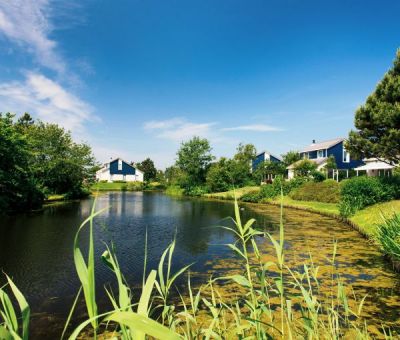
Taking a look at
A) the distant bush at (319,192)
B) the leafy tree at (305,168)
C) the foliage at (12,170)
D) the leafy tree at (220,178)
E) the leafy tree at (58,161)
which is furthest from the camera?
the leafy tree at (220,178)

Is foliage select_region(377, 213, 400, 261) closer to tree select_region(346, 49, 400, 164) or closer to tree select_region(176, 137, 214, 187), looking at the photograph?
tree select_region(346, 49, 400, 164)

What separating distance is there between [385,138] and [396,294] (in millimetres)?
18273

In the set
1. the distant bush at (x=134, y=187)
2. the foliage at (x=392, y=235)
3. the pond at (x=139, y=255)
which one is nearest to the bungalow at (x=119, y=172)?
the distant bush at (x=134, y=187)

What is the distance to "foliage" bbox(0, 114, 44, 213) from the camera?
2267cm

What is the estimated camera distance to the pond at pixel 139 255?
8.57 meters

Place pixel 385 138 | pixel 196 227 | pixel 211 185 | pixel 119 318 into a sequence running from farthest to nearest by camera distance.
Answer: pixel 211 185
pixel 385 138
pixel 196 227
pixel 119 318

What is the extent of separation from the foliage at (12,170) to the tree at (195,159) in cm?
4137

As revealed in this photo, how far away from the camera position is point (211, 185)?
2304 inches

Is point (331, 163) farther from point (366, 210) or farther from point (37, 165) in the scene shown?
point (37, 165)

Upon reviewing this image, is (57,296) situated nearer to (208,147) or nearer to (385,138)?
(385,138)

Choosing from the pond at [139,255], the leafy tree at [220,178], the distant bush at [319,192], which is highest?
the leafy tree at [220,178]

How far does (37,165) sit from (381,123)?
3632 centimetres

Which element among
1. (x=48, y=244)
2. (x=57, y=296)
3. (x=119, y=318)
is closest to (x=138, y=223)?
(x=48, y=244)

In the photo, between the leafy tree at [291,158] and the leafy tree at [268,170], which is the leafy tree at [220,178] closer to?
the leafy tree at [268,170]
